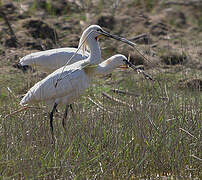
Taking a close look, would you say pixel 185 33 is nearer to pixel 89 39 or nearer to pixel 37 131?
pixel 89 39

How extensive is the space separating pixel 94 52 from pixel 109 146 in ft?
5.81

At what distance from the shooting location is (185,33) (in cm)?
1103

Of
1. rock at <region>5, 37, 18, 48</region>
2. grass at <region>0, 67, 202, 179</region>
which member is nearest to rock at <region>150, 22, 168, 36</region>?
rock at <region>5, 37, 18, 48</region>

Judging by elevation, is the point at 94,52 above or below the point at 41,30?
above

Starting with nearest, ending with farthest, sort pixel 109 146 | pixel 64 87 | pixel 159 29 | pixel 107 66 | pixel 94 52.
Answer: pixel 109 146 < pixel 64 87 < pixel 94 52 < pixel 107 66 < pixel 159 29

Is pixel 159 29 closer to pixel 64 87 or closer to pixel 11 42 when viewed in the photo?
pixel 11 42

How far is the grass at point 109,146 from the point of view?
13.2 ft

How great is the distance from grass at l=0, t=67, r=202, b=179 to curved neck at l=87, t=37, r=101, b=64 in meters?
0.95

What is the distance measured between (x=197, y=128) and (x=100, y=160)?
1085 millimetres

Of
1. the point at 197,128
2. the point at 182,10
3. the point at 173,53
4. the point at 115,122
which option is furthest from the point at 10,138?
the point at 182,10

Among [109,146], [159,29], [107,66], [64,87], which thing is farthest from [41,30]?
[109,146]

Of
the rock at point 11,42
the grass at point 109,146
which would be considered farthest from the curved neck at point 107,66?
the rock at point 11,42

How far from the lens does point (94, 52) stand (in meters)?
5.94

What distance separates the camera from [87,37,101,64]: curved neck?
19.3ft
